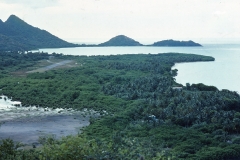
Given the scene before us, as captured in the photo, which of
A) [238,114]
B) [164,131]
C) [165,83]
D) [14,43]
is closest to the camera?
[164,131]

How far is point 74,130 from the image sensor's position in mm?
38062

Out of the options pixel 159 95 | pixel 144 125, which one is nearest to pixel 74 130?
pixel 144 125

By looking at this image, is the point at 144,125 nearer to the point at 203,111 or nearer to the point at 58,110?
the point at 203,111

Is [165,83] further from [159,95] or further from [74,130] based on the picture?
[74,130]

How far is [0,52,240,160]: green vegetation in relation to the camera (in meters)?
19.8

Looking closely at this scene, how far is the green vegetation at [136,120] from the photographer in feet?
65.1

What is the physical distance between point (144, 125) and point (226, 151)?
1075cm

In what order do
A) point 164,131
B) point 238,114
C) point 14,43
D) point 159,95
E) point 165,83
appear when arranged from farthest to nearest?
point 14,43 < point 165,83 < point 159,95 < point 238,114 < point 164,131

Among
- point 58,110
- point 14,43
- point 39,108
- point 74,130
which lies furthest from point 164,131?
point 14,43

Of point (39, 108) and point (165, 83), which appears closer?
point (39, 108)

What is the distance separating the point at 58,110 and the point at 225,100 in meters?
23.8

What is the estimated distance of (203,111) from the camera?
4253 cm

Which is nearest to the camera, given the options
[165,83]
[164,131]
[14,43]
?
[164,131]

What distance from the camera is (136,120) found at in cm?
4147
